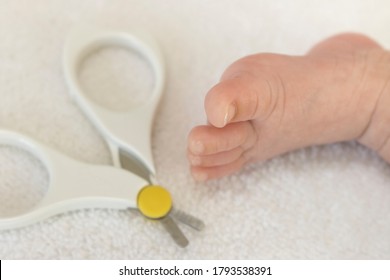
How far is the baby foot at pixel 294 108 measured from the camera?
61cm

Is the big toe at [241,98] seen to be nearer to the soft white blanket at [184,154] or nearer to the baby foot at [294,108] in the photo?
the baby foot at [294,108]

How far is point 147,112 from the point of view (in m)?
0.68

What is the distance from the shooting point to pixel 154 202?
24.3 inches

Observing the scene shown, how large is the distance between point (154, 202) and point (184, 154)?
90mm

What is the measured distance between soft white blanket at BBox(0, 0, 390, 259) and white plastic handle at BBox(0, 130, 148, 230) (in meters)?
0.02

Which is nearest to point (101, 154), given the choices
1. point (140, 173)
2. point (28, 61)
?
point (140, 173)

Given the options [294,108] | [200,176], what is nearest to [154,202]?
[200,176]

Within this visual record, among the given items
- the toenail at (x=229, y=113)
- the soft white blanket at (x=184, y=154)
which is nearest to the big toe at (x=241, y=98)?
the toenail at (x=229, y=113)

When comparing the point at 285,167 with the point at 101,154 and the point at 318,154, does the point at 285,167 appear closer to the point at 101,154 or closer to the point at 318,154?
the point at 318,154

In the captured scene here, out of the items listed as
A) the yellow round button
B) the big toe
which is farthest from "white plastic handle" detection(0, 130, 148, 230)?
the big toe

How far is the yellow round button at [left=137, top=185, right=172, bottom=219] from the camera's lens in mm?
613

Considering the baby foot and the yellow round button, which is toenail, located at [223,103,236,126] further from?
the yellow round button

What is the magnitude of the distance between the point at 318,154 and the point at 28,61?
36 cm

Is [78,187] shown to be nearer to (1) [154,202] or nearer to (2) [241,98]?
(1) [154,202]
